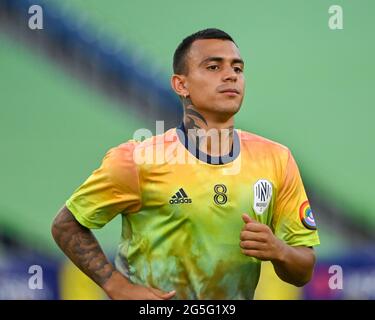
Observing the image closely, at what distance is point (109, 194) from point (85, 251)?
273 mm

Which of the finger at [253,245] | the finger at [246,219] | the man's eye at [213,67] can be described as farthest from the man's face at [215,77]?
the finger at [253,245]

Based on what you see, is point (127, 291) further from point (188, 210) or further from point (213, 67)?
point (213, 67)

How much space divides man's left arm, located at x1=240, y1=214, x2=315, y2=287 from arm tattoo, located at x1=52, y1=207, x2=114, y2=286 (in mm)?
603

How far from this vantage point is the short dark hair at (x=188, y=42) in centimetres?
286

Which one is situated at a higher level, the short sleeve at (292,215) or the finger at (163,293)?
the short sleeve at (292,215)

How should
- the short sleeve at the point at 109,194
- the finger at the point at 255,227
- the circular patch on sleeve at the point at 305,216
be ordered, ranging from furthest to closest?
the circular patch on sleeve at the point at 305,216, the short sleeve at the point at 109,194, the finger at the point at 255,227

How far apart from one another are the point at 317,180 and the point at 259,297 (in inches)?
25.3

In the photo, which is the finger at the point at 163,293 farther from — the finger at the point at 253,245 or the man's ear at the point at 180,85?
the man's ear at the point at 180,85

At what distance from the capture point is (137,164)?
2.77 m

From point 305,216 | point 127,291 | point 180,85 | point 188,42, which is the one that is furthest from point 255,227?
point 188,42

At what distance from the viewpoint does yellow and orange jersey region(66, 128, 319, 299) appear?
2762 mm

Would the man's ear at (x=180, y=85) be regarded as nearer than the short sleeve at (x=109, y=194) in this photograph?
No

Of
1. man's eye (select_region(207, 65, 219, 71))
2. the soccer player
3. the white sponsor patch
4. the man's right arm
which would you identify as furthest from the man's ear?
the man's right arm

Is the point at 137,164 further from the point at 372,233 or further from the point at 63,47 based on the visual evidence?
the point at 372,233
